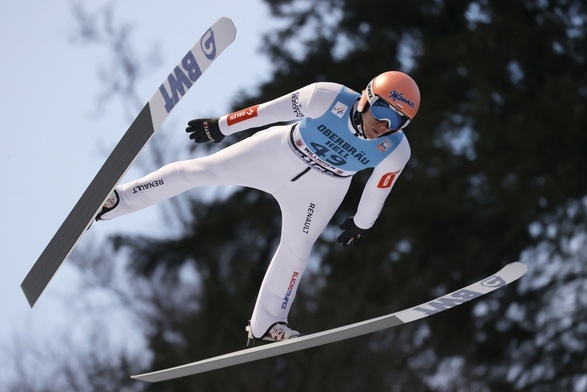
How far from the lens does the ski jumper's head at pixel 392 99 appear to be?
584 centimetres

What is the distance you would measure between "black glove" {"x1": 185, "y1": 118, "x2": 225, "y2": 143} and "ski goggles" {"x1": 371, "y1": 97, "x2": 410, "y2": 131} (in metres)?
0.88

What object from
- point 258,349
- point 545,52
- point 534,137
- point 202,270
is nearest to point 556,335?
point 534,137

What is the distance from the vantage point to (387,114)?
19.3 ft

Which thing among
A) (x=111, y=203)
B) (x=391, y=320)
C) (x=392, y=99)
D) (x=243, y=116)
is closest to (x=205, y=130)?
(x=243, y=116)

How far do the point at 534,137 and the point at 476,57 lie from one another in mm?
1212

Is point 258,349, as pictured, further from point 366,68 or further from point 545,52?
point 545,52

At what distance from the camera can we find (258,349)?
254 inches

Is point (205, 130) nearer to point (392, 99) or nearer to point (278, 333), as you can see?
point (392, 99)

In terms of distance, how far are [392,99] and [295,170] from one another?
30.1 inches

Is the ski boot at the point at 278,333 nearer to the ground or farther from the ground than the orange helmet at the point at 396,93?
nearer to the ground

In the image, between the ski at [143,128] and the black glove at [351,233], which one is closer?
the ski at [143,128]

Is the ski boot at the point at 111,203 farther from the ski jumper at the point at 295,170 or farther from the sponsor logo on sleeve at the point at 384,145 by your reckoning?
the sponsor logo on sleeve at the point at 384,145

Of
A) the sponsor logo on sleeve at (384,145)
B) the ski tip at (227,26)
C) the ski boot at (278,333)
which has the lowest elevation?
the ski boot at (278,333)

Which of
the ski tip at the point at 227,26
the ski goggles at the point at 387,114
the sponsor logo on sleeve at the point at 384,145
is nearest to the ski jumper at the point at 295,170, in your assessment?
the sponsor logo on sleeve at the point at 384,145
